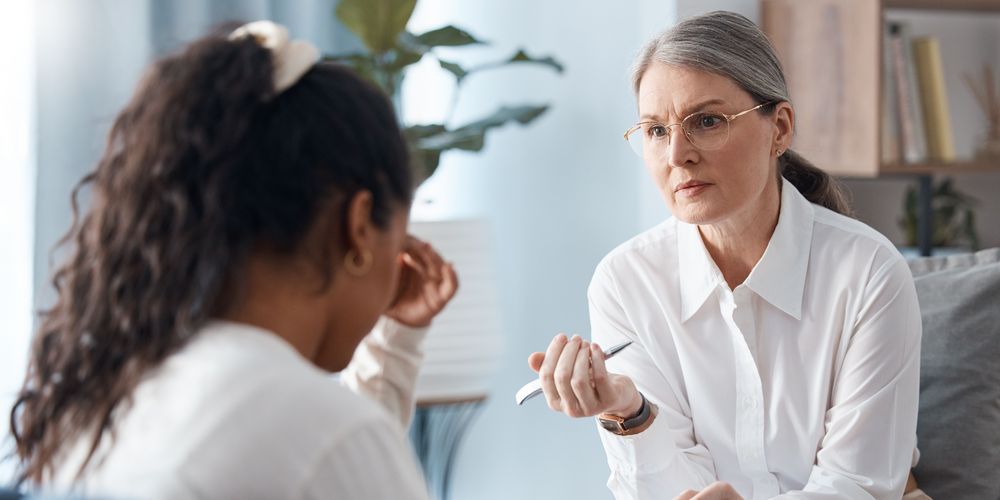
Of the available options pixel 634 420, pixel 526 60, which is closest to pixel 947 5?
pixel 526 60

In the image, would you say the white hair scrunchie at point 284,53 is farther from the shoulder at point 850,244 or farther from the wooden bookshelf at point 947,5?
the wooden bookshelf at point 947,5

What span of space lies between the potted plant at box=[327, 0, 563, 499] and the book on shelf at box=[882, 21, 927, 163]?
694 millimetres

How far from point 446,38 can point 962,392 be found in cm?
125

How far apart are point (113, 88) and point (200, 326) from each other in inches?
68.1

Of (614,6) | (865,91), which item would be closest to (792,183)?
(865,91)

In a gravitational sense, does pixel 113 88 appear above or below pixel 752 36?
below

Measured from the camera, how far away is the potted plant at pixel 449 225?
2326 mm

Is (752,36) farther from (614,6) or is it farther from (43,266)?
(43,266)

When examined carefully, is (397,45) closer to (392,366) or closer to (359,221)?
(392,366)

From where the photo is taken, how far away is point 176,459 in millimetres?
702

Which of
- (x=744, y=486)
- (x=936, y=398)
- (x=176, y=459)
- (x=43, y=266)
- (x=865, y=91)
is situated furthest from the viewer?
(x=43, y=266)

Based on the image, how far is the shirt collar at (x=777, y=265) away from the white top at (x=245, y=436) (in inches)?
32.7

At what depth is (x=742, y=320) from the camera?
60.1 inches

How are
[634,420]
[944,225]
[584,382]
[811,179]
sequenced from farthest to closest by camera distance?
[944,225]
[811,179]
[634,420]
[584,382]
